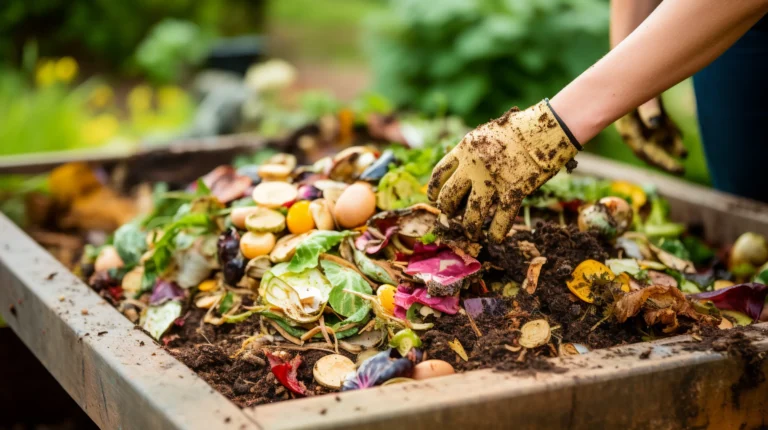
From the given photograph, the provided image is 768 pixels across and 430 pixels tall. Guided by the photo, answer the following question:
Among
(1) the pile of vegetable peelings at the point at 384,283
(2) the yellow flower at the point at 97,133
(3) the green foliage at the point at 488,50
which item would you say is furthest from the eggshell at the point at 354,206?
(2) the yellow flower at the point at 97,133

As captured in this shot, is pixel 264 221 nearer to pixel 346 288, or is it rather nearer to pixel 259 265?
pixel 259 265

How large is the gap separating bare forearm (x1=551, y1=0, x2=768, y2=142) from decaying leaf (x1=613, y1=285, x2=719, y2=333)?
36 centimetres

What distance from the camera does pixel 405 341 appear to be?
1.50m

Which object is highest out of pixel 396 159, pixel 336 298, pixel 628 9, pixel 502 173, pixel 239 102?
pixel 628 9

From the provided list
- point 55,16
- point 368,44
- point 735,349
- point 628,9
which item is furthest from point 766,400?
point 55,16

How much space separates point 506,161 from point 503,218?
131mm

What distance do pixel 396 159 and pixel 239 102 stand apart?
297 centimetres

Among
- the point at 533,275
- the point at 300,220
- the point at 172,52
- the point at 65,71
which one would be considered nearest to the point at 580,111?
the point at 533,275

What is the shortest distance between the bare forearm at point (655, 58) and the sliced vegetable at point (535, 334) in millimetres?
393

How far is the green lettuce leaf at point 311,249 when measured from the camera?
1.73m

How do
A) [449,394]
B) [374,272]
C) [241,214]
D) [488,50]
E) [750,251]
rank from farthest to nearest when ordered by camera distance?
[488,50] < [750,251] < [241,214] < [374,272] < [449,394]

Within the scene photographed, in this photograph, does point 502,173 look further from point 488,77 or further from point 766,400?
point 488,77

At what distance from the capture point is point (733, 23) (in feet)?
4.50

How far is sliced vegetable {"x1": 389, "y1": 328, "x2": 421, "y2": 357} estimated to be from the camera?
1493 millimetres
